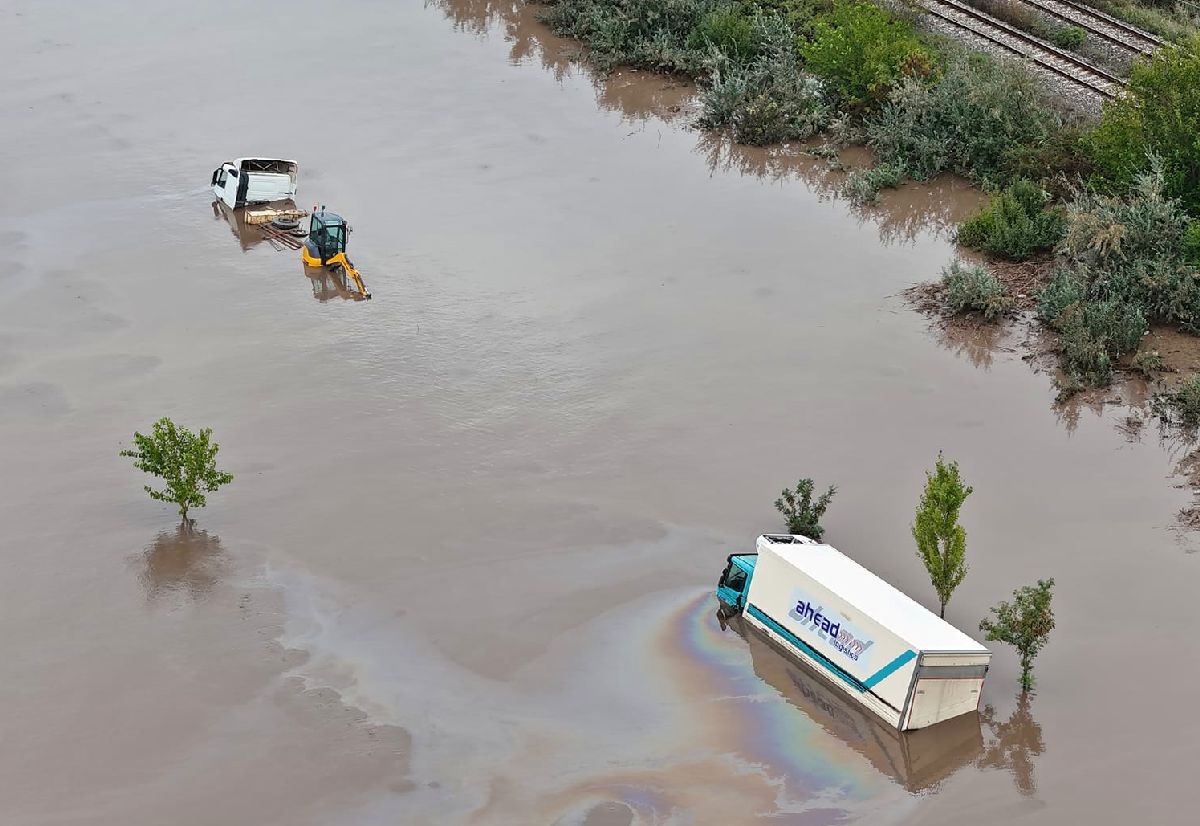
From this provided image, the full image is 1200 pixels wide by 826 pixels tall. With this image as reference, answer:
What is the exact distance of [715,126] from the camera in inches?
1357

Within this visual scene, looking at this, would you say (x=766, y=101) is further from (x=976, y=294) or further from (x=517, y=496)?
(x=517, y=496)

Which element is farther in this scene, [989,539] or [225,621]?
[989,539]

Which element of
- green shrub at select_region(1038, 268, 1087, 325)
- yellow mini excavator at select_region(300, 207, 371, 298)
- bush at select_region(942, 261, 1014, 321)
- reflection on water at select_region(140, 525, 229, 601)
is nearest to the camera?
reflection on water at select_region(140, 525, 229, 601)

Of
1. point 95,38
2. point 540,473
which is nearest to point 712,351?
point 540,473

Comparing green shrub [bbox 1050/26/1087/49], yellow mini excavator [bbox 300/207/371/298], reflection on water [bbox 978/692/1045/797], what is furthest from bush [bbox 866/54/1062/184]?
reflection on water [bbox 978/692/1045/797]

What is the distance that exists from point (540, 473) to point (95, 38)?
26131mm

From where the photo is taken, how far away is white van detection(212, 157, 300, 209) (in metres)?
30.6

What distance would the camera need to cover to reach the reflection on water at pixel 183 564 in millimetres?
19547

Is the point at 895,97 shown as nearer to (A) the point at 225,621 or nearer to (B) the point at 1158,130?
(B) the point at 1158,130

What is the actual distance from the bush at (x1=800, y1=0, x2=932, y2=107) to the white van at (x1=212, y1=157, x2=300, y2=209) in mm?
12640

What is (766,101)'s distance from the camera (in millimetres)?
33812

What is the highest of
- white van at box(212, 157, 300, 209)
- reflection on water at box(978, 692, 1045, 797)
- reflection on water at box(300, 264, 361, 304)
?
white van at box(212, 157, 300, 209)

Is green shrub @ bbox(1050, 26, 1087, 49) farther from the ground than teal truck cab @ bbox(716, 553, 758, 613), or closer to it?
farther from the ground

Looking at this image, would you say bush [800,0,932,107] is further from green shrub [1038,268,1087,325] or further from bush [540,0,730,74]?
green shrub [1038,268,1087,325]
